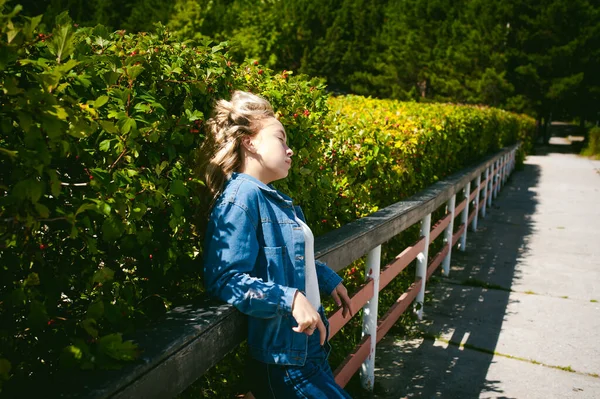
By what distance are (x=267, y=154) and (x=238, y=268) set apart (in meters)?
0.53

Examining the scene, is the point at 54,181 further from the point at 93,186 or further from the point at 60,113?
the point at 93,186

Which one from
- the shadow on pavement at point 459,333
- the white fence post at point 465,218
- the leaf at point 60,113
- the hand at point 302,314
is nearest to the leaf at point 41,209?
the leaf at point 60,113

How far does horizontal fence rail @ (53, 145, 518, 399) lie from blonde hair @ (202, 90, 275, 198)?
0.50 metres

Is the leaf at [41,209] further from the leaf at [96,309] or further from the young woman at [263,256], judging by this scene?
the young woman at [263,256]

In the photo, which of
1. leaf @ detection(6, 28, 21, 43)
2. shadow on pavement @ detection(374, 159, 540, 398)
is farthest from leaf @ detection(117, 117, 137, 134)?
shadow on pavement @ detection(374, 159, 540, 398)

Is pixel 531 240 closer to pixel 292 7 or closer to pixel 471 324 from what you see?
pixel 471 324

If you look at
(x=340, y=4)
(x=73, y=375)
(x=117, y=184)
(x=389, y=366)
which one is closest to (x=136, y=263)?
(x=117, y=184)

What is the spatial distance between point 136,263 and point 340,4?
178ft

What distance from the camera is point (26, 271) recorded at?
4.96 ft

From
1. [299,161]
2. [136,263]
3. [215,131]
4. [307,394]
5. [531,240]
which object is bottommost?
[531,240]

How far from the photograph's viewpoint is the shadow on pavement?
12.5 ft

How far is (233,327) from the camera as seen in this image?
1952mm

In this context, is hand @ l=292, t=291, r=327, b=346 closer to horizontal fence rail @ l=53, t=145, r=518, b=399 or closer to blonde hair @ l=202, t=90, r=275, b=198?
horizontal fence rail @ l=53, t=145, r=518, b=399

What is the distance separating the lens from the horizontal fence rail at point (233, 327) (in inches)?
56.5
